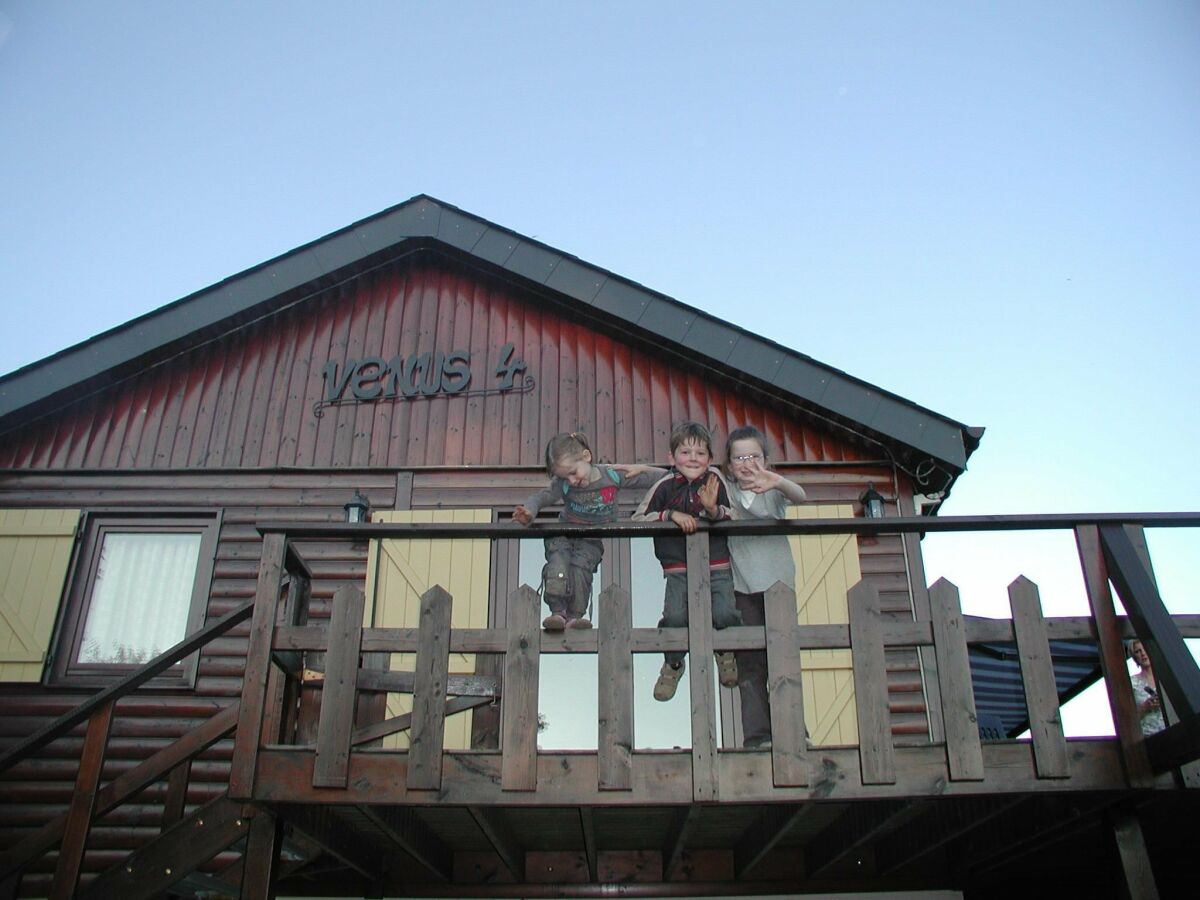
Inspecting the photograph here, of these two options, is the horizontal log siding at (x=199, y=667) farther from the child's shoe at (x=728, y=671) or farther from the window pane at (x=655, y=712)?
the child's shoe at (x=728, y=671)

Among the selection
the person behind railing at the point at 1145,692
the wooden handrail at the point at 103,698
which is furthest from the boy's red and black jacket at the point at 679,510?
the person behind railing at the point at 1145,692

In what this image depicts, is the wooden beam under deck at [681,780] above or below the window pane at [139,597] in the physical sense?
below

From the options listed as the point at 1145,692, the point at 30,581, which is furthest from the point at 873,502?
the point at 30,581

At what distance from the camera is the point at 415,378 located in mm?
9156

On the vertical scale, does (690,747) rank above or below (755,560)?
below

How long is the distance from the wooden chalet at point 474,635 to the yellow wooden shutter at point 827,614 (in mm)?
31

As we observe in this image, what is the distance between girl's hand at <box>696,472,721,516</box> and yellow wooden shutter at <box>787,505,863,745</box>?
7.21 feet

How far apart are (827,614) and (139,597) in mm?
5511

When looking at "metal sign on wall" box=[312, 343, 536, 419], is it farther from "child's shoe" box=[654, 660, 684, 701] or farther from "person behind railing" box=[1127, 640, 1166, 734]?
"person behind railing" box=[1127, 640, 1166, 734]

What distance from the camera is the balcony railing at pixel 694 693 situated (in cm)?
456

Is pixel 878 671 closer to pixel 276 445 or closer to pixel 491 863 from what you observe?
pixel 491 863

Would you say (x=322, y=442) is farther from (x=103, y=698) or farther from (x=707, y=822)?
(x=707, y=822)

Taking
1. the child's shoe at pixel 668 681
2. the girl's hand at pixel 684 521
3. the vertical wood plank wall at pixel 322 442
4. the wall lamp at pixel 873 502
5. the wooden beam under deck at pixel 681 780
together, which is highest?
the vertical wood plank wall at pixel 322 442

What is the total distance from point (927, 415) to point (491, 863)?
4.68 m
